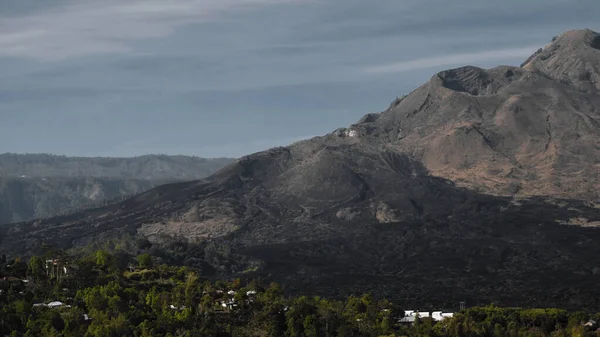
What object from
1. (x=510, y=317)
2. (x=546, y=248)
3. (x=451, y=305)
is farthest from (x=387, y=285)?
(x=510, y=317)

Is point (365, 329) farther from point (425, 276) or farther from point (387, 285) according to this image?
point (425, 276)

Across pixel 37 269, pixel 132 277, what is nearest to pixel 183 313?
pixel 132 277

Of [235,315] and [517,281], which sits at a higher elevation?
[235,315]

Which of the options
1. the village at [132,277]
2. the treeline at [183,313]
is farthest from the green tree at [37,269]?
the village at [132,277]

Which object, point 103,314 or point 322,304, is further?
point 322,304

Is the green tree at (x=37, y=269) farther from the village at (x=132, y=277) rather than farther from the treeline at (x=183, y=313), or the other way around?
the village at (x=132, y=277)

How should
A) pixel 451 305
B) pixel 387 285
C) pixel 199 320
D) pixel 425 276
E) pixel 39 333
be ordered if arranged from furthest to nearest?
1. pixel 425 276
2. pixel 387 285
3. pixel 451 305
4. pixel 199 320
5. pixel 39 333

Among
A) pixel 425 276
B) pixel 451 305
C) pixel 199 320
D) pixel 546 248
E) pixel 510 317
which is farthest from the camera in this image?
pixel 546 248

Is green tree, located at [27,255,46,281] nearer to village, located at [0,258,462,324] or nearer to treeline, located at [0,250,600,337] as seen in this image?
treeline, located at [0,250,600,337]

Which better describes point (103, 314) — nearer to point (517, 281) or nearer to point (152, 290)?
point (152, 290)
